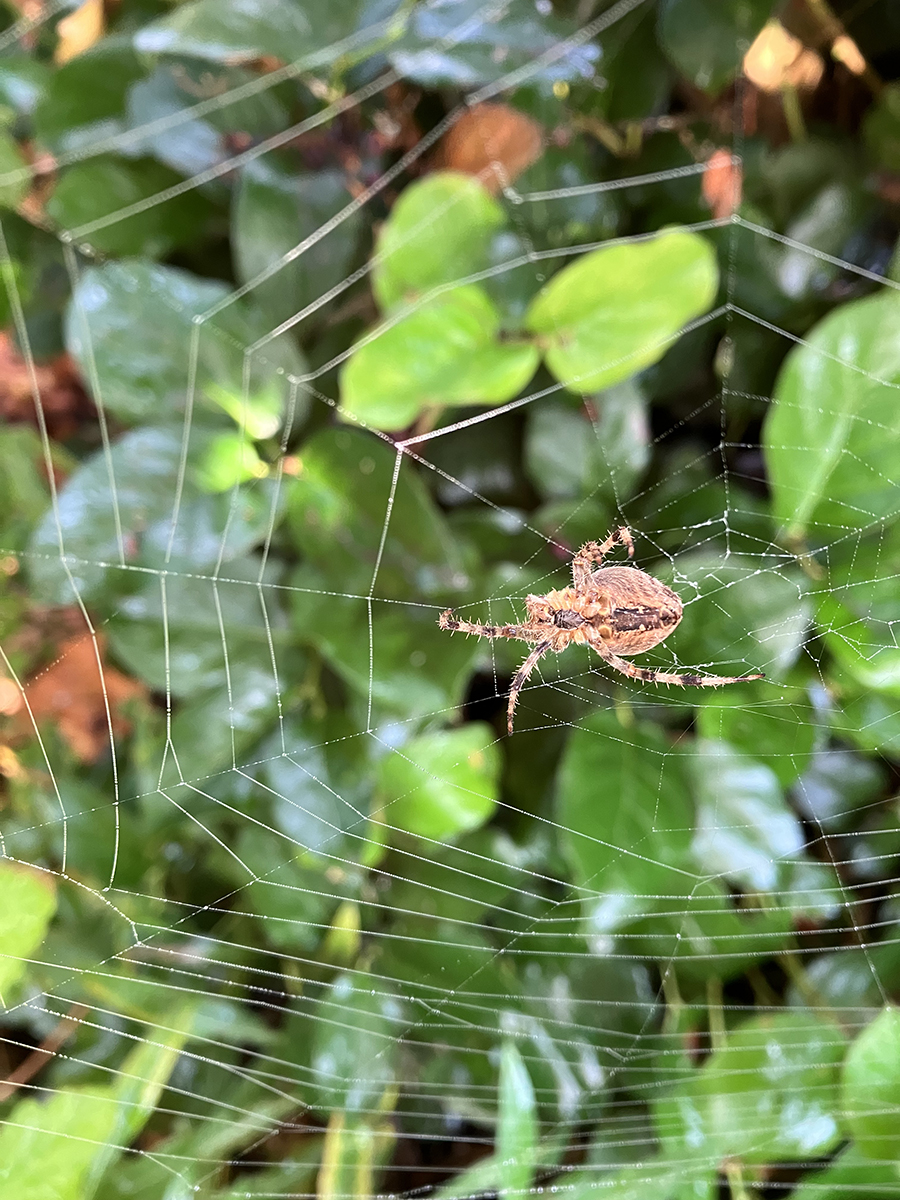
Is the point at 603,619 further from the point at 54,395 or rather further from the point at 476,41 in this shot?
the point at 54,395

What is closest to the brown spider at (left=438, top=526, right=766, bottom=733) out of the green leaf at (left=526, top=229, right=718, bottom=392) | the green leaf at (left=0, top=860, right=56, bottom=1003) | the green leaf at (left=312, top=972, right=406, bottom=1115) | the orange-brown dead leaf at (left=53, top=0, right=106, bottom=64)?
the green leaf at (left=526, top=229, right=718, bottom=392)

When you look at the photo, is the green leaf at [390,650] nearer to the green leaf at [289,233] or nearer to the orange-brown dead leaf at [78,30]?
the green leaf at [289,233]

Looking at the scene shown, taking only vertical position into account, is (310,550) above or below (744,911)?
above

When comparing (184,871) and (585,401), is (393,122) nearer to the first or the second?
(585,401)

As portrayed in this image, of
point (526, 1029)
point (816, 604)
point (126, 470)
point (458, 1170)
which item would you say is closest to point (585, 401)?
point (816, 604)

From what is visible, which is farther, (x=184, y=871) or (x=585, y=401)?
(x=184, y=871)

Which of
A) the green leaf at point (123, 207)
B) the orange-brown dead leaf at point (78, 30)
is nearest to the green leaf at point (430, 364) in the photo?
the green leaf at point (123, 207)
